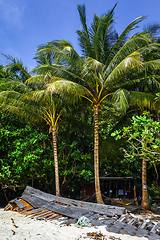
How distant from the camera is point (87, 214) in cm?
671

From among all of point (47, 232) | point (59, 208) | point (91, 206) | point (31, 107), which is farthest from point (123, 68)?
point (47, 232)

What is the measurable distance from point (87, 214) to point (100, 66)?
19.0 ft

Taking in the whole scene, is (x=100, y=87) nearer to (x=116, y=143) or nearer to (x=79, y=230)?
(x=116, y=143)

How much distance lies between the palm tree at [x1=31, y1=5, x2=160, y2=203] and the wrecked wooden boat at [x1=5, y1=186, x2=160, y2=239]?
195cm

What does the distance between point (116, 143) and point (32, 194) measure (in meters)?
5.17

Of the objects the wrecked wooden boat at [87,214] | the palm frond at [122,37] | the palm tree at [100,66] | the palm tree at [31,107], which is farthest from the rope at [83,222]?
the palm frond at [122,37]

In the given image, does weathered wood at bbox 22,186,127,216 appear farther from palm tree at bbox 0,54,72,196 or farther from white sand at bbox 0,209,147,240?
palm tree at bbox 0,54,72,196

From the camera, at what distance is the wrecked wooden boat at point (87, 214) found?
5520 millimetres

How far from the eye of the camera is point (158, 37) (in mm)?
10000

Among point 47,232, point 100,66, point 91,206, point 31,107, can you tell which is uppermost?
point 100,66

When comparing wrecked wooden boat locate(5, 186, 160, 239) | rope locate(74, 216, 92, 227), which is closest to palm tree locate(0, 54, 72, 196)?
wrecked wooden boat locate(5, 186, 160, 239)

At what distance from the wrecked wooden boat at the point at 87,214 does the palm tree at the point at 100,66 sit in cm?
195

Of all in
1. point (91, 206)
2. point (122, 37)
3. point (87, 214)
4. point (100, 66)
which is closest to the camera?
point (87, 214)

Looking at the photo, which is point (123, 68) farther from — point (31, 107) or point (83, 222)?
point (83, 222)
